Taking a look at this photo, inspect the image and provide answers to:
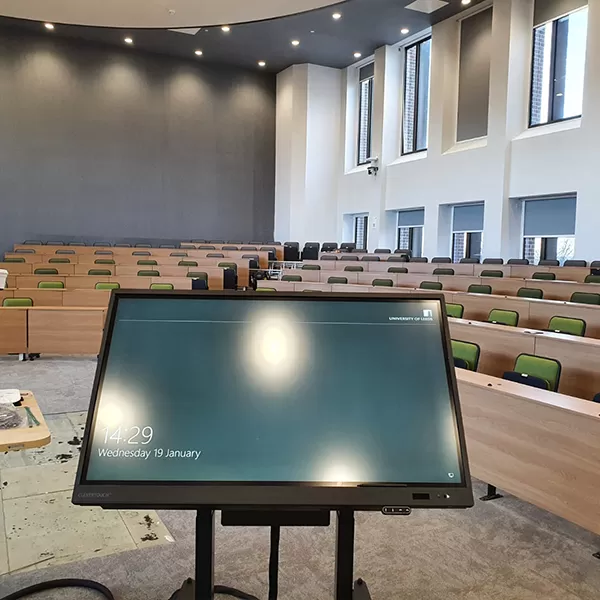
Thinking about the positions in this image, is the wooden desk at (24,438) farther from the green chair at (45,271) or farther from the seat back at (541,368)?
the green chair at (45,271)

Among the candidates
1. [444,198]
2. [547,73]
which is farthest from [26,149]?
[547,73]

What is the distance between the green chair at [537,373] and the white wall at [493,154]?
27.1 ft

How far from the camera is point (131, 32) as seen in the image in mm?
15672

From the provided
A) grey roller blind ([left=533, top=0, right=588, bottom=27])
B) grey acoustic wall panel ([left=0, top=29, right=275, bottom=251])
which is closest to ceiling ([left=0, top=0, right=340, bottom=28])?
grey acoustic wall panel ([left=0, top=29, right=275, bottom=251])

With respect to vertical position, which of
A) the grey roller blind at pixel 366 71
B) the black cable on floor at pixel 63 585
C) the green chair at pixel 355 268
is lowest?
the black cable on floor at pixel 63 585

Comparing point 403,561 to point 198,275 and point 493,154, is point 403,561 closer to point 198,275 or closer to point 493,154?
point 198,275

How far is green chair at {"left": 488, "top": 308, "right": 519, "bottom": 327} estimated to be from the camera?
17.9ft

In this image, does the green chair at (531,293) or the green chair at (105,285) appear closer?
the green chair at (531,293)

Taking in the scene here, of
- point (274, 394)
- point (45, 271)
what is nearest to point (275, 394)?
point (274, 394)

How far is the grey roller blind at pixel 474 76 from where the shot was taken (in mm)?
13375

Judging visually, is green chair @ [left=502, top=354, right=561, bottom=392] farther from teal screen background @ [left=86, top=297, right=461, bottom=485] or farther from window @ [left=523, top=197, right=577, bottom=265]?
window @ [left=523, top=197, right=577, bottom=265]

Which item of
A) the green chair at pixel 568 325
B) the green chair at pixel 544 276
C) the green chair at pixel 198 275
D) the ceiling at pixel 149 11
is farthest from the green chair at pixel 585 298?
the ceiling at pixel 149 11

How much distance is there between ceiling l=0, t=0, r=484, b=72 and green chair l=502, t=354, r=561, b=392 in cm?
1212

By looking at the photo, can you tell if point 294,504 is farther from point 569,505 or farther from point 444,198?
point 444,198
